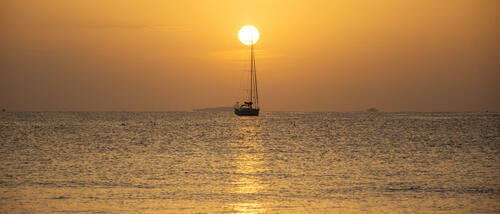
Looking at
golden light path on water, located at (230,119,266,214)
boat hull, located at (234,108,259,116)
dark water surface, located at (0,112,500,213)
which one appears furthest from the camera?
boat hull, located at (234,108,259,116)

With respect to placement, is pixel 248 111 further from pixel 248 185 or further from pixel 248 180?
pixel 248 185

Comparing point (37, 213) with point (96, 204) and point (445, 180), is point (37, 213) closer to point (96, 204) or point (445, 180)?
point (96, 204)

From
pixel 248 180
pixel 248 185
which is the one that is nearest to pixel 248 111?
pixel 248 180

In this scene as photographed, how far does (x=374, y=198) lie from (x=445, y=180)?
8.03m

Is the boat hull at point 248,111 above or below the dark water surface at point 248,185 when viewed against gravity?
above

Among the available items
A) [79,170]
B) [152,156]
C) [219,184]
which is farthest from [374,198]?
[152,156]

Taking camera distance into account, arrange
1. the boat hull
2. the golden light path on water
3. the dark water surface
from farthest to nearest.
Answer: the boat hull, the dark water surface, the golden light path on water

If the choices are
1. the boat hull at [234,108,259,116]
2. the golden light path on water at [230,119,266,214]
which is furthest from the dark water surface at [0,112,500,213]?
the boat hull at [234,108,259,116]

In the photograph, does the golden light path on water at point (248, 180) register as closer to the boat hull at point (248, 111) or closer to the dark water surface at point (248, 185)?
the dark water surface at point (248, 185)

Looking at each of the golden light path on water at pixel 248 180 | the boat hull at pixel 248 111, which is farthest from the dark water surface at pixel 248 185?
the boat hull at pixel 248 111

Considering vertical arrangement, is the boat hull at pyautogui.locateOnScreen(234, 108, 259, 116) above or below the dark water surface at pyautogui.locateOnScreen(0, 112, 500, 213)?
above

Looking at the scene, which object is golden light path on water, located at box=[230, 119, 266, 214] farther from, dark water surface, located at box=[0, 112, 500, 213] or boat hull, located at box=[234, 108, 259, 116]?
boat hull, located at box=[234, 108, 259, 116]

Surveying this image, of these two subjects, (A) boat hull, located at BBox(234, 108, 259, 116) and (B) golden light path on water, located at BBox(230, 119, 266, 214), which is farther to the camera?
(A) boat hull, located at BBox(234, 108, 259, 116)

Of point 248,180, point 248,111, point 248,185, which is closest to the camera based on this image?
point 248,185
